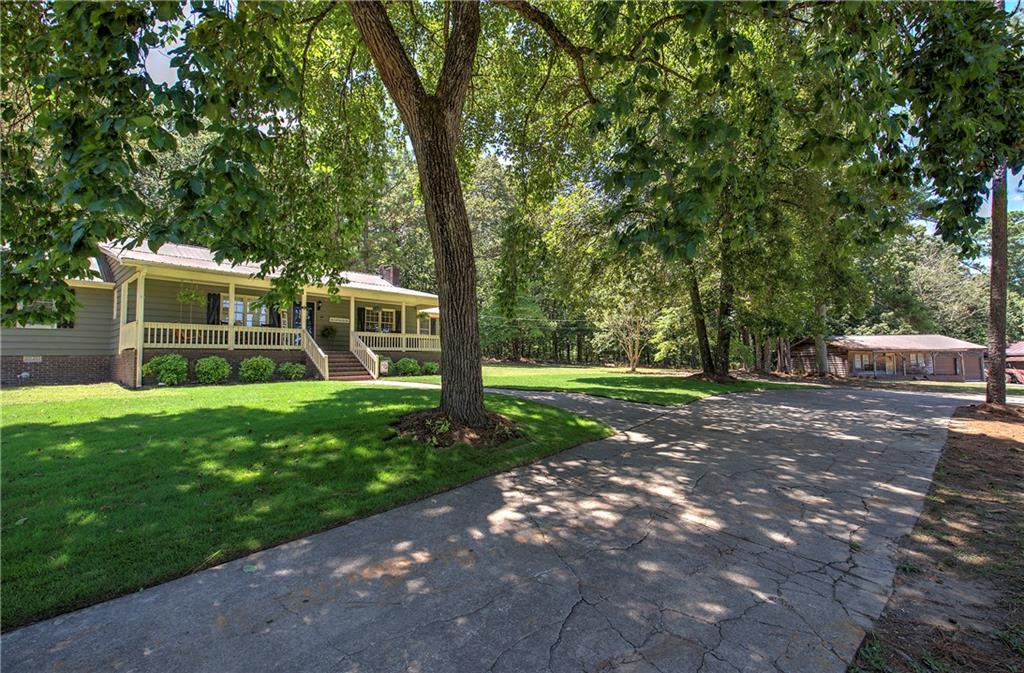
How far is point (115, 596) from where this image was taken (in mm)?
2633

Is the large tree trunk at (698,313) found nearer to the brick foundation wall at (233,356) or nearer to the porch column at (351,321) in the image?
the porch column at (351,321)

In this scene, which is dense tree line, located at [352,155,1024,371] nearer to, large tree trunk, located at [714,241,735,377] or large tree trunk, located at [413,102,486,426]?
large tree trunk, located at [714,241,735,377]

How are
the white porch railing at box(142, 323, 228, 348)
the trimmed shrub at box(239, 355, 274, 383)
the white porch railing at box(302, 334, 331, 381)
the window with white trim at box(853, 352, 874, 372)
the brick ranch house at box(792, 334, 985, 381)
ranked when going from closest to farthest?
1. the white porch railing at box(142, 323, 228, 348)
2. the trimmed shrub at box(239, 355, 274, 383)
3. the white porch railing at box(302, 334, 331, 381)
4. the brick ranch house at box(792, 334, 985, 381)
5. the window with white trim at box(853, 352, 874, 372)

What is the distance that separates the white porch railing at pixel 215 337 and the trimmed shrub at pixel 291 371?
905mm

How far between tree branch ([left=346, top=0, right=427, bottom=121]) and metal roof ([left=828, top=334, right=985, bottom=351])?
3710 centimetres

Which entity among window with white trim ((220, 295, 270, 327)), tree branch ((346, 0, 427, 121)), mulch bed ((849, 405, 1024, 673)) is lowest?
mulch bed ((849, 405, 1024, 673))

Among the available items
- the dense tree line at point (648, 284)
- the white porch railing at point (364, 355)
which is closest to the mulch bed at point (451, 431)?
the dense tree line at point (648, 284)

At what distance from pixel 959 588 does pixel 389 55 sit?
22.5 ft

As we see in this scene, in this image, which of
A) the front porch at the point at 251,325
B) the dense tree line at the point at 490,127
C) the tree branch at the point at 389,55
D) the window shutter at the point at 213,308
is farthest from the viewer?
the window shutter at the point at 213,308

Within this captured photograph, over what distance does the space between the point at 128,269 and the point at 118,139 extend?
1450 cm

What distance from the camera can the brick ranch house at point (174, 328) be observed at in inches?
509

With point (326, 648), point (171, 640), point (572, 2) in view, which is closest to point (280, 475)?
point (171, 640)

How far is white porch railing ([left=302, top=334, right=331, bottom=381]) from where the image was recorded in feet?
49.7

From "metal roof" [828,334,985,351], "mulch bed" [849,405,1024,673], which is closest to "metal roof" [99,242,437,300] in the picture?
"mulch bed" [849,405,1024,673]
